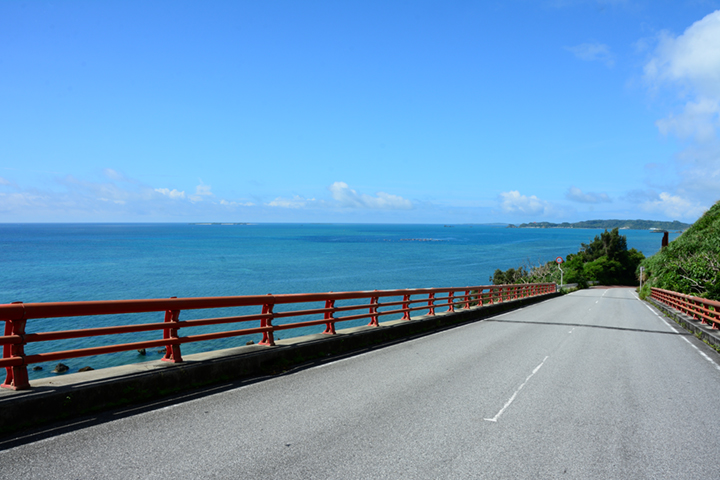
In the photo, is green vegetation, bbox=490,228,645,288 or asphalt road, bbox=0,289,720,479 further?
green vegetation, bbox=490,228,645,288

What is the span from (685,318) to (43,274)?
80.7 meters

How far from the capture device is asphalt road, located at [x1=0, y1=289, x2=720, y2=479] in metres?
4.68

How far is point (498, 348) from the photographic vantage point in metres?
12.2

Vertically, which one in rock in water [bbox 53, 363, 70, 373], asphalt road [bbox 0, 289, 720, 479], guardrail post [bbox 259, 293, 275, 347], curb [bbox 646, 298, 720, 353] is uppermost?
guardrail post [bbox 259, 293, 275, 347]

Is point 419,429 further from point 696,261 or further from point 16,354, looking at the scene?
point 696,261

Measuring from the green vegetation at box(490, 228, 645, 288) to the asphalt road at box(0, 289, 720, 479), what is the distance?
66471 mm

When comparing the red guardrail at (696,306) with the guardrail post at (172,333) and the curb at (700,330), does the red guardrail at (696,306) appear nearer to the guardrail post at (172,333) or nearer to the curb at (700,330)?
the curb at (700,330)

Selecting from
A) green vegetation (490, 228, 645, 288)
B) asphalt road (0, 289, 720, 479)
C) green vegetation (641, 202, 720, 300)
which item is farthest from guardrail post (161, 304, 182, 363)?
green vegetation (490, 228, 645, 288)

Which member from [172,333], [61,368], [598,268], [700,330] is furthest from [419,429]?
[598,268]

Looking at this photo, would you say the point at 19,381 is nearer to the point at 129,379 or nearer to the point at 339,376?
the point at 129,379

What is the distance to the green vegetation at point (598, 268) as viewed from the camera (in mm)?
75900

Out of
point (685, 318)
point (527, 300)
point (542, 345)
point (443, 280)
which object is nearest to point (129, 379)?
point (542, 345)

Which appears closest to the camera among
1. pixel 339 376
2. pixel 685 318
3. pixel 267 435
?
pixel 267 435

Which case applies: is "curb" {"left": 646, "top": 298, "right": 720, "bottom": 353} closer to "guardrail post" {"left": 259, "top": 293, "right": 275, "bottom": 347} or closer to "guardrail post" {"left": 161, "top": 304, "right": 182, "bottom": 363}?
"guardrail post" {"left": 259, "top": 293, "right": 275, "bottom": 347}
